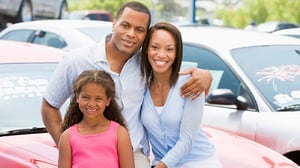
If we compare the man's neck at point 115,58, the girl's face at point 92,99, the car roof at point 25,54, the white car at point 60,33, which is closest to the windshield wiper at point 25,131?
the car roof at point 25,54

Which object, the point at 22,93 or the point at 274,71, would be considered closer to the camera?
the point at 22,93

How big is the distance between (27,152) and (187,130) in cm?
98

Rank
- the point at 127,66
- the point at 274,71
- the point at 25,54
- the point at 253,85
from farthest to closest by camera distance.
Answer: the point at 274,71
the point at 253,85
the point at 25,54
the point at 127,66

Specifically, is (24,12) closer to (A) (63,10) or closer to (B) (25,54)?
(A) (63,10)

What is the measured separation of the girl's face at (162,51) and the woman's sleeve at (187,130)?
201mm

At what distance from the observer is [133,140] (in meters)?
3.44

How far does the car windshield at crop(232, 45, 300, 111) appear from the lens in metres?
5.46

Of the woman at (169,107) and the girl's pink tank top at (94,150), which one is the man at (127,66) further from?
the girl's pink tank top at (94,150)

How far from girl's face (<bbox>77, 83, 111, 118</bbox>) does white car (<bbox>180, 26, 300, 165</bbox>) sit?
231 cm

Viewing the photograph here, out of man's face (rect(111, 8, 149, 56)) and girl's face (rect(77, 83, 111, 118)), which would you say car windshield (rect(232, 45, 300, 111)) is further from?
girl's face (rect(77, 83, 111, 118))

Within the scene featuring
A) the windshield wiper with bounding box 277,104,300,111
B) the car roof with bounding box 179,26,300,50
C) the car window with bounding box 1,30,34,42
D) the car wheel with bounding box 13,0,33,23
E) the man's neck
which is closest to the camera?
the man's neck

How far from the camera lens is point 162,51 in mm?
3346

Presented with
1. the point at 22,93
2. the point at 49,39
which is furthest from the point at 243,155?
the point at 49,39

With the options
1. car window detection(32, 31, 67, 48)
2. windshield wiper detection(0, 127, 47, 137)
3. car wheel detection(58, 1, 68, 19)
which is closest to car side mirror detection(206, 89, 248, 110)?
windshield wiper detection(0, 127, 47, 137)
